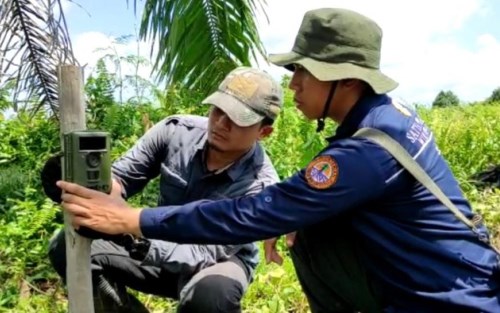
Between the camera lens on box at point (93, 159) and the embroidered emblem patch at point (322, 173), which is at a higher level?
the embroidered emblem patch at point (322, 173)

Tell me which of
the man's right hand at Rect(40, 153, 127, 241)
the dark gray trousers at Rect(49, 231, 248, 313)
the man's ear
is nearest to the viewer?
the man's right hand at Rect(40, 153, 127, 241)

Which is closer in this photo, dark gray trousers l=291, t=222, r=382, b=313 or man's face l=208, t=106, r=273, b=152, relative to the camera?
dark gray trousers l=291, t=222, r=382, b=313

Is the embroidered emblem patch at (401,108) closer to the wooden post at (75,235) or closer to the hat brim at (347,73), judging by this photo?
the hat brim at (347,73)

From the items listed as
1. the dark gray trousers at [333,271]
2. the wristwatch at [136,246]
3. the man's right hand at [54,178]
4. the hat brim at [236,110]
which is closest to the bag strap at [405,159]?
the dark gray trousers at [333,271]

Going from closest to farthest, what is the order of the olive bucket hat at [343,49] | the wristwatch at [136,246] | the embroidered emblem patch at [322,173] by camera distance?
1. the embroidered emblem patch at [322,173]
2. the olive bucket hat at [343,49]
3. the wristwatch at [136,246]

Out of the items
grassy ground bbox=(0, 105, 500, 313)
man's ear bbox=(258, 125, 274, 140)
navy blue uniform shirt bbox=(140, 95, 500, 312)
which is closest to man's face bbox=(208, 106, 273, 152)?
man's ear bbox=(258, 125, 274, 140)

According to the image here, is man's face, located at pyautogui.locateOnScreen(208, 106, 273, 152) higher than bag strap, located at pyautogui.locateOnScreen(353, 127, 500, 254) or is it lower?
lower

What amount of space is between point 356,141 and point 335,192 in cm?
15

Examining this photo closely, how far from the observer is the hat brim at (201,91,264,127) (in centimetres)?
265

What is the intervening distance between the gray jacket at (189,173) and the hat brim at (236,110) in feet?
0.72

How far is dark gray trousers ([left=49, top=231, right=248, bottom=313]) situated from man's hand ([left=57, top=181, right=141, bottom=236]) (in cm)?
59

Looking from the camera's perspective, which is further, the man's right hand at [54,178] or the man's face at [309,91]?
the man's right hand at [54,178]

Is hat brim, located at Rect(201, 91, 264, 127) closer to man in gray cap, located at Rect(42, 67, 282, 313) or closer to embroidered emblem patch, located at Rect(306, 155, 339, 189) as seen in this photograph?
man in gray cap, located at Rect(42, 67, 282, 313)

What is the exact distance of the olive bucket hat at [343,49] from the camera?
213 centimetres
